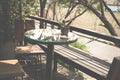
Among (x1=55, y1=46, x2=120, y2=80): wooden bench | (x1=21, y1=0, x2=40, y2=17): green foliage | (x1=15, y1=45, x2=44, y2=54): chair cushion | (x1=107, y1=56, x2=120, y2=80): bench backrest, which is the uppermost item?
(x1=21, y1=0, x2=40, y2=17): green foliage

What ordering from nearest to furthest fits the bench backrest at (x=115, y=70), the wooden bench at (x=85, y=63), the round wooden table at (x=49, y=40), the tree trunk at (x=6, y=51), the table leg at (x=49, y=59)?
the bench backrest at (x=115, y=70) → the wooden bench at (x=85, y=63) → the round wooden table at (x=49, y=40) → the table leg at (x=49, y=59) → the tree trunk at (x=6, y=51)

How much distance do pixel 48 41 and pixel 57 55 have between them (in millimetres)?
989

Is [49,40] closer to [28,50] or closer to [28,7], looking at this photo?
[28,50]

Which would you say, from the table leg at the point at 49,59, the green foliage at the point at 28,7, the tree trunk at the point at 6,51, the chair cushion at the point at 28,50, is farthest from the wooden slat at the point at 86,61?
the green foliage at the point at 28,7

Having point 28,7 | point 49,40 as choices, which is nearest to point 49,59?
point 49,40

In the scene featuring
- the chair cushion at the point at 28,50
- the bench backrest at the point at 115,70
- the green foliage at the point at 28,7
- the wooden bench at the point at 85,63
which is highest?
the green foliage at the point at 28,7

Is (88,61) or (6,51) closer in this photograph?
(88,61)

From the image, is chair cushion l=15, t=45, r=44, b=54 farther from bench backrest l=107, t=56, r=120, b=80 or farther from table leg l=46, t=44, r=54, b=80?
bench backrest l=107, t=56, r=120, b=80

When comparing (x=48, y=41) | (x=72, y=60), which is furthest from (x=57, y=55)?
(x=48, y=41)

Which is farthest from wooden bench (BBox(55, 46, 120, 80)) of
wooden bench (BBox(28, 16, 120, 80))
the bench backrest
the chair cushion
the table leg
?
the bench backrest

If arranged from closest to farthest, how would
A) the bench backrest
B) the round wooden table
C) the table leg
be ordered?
the bench backrest → the round wooden table → the table leg

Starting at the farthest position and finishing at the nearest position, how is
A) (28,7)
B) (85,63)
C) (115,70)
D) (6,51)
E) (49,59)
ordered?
(28,7), (6,51), (49,59), (85,63), (115,70)

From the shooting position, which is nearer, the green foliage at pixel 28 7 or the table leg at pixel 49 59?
the table leg at pixel 49 59

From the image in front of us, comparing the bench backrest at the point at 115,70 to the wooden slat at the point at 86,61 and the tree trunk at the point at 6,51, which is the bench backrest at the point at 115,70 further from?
the tree trunk at the point at 6,51
